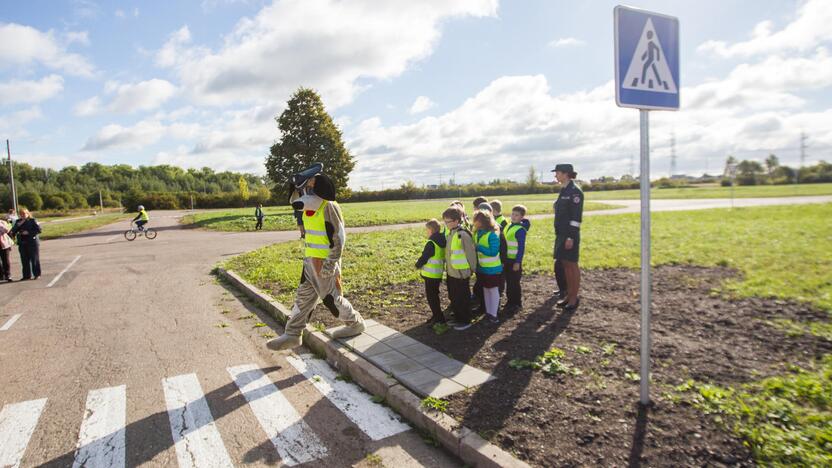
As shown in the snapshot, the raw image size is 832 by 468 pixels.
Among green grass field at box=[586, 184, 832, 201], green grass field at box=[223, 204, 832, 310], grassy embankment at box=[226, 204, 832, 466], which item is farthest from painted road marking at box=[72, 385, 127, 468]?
green grass field at box=[586, 184, 832, 201]

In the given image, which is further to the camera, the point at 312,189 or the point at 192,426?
the point at 312,189

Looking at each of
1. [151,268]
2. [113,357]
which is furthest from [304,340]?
[151,268]

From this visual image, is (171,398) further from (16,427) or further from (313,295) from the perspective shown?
(313,295)

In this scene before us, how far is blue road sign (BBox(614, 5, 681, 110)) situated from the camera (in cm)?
339

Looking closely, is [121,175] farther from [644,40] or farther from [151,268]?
[644,40]

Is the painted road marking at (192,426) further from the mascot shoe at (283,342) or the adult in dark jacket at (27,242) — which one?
the adult in dark jacket at (27,242)

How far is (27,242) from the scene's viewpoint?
457 inches

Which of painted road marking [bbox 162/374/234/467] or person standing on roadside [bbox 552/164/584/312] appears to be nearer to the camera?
painted road marking [bbox 162/374/234/467]

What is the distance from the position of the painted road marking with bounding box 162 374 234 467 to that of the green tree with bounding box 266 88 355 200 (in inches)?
1400

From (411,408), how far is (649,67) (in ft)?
10.8

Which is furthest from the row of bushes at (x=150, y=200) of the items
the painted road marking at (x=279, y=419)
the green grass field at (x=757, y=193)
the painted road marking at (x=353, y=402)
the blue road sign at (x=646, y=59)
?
the blue road sign at (x=646, y=59)

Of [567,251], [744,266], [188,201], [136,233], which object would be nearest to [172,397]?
[567,251]

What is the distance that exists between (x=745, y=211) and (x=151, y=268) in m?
25.8

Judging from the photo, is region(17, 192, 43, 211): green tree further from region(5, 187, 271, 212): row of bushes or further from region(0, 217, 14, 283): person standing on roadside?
region(0, 217, 14, 283): person standing on roadside
